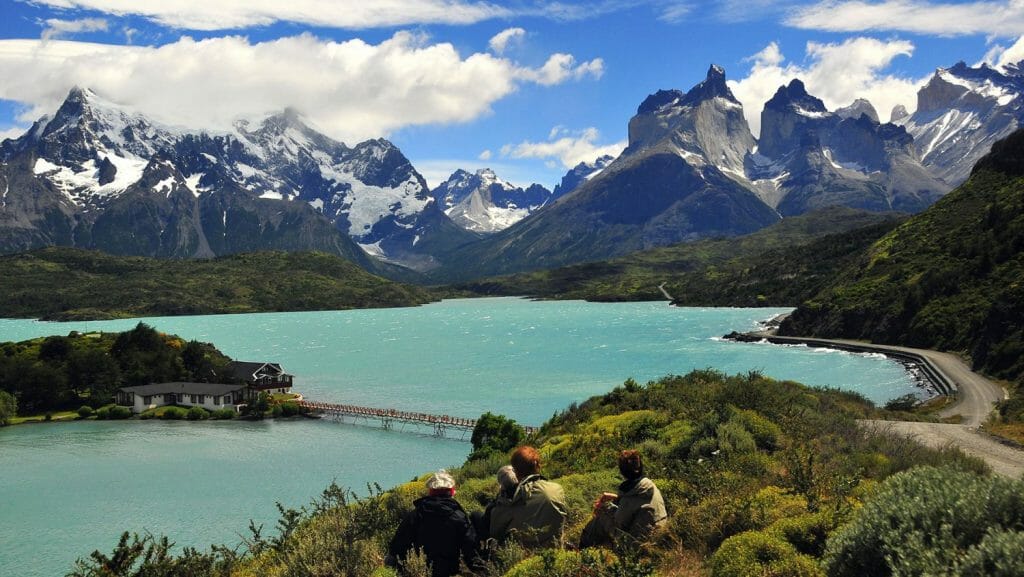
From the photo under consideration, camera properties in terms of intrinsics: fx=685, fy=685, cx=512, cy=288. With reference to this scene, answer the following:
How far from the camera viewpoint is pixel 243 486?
178 ft

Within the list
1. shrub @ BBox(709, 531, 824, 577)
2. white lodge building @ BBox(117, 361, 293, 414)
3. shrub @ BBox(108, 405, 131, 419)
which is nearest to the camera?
shrub @ BBox(709, 531, 824, 577)

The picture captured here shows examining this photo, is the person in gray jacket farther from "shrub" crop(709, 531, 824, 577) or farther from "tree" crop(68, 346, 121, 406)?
"tree" crop(68, 346, 121, 406)

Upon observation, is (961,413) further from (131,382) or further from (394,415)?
(131,382)

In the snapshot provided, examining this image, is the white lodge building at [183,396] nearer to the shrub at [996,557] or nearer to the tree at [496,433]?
the tree at [496,433]

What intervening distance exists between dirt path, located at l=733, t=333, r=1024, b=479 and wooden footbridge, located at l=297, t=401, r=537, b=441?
45492 mm

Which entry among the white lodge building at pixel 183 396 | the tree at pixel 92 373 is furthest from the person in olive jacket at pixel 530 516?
the tree at pixel 92 373

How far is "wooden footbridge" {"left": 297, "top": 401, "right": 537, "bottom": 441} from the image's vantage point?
75375mm

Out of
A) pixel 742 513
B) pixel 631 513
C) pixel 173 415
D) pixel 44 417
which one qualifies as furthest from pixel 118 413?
pixel 742 513

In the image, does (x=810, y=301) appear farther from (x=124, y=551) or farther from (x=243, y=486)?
(x=124, y=551)

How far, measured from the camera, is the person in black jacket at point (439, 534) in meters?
10.4

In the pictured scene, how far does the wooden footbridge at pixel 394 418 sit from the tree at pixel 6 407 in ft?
108

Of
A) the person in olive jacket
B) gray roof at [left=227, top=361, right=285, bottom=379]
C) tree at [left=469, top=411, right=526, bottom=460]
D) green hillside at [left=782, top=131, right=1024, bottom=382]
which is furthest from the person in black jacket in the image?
gray roof at [left=227, top=361, right=285, bottom=379]

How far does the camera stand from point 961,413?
52.6 m

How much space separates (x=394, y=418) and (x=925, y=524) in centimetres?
7580
